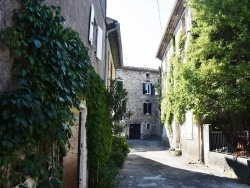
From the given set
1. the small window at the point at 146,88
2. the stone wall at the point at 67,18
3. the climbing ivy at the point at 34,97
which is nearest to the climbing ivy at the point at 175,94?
the stone wall at the point at 67,18

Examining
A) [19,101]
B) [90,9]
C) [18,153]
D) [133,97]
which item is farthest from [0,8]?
[133,97]

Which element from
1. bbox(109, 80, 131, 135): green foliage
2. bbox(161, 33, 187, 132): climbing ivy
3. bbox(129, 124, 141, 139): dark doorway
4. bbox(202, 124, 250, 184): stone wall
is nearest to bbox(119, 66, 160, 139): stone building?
bbox(129, 124, 141, 139): dark doorway

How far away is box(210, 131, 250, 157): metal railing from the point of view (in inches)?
334

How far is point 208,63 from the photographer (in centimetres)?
971

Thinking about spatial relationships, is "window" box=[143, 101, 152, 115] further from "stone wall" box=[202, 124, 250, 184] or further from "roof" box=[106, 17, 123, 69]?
"stone wall" box=[202, 124, 250, 184]

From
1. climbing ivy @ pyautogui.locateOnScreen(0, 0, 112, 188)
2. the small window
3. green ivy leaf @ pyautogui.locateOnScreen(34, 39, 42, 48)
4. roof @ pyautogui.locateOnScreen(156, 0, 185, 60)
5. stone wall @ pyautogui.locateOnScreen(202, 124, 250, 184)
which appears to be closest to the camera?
climbing ivy @ pyautogui.locateOnScreen(0, 0, 112, 188)

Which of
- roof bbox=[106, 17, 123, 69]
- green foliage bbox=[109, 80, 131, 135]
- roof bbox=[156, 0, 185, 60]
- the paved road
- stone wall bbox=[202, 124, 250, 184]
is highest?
roof bbox=[156, 0, 185, 60]

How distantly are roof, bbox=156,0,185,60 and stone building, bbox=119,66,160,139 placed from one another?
888cm

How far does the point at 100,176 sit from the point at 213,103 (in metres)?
5.14

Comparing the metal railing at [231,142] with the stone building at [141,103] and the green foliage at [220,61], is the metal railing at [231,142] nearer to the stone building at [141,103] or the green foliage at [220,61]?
the green foliage at [220,61]

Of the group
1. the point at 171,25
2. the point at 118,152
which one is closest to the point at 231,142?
the point at 118,152

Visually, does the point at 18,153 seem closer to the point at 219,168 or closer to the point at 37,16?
the point at 37,16

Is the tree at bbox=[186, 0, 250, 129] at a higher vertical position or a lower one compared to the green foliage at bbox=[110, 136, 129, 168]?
higher

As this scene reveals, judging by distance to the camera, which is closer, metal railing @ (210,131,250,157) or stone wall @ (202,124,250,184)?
stone wall @ (202,124,250,184)
